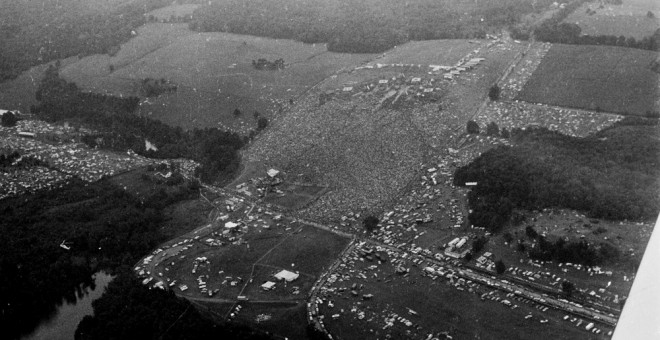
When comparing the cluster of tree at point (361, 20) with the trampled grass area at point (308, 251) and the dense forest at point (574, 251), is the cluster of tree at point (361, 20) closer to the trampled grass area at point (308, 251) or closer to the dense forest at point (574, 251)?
the trampled grass area at point (308, 251)

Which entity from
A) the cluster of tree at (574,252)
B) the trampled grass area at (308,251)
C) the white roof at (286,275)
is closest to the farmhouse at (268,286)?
the white roof at (286,275)

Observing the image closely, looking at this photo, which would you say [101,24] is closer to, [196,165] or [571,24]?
[196,165]

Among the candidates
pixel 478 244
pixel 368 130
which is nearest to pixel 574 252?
pixel 478 244

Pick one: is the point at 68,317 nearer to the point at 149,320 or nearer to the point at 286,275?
the point at 149,320

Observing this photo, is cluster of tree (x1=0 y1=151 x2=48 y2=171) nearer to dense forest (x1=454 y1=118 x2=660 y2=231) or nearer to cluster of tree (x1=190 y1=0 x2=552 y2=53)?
dense forest (x1=454 y1=118 x2=660 y2=231)

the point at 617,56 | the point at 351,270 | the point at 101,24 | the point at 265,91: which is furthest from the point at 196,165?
the point at 101,24

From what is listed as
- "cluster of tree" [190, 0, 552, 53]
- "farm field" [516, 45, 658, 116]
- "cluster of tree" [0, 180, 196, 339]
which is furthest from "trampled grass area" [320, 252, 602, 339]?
"cluster of tree" [190, 0, 552, 53]
